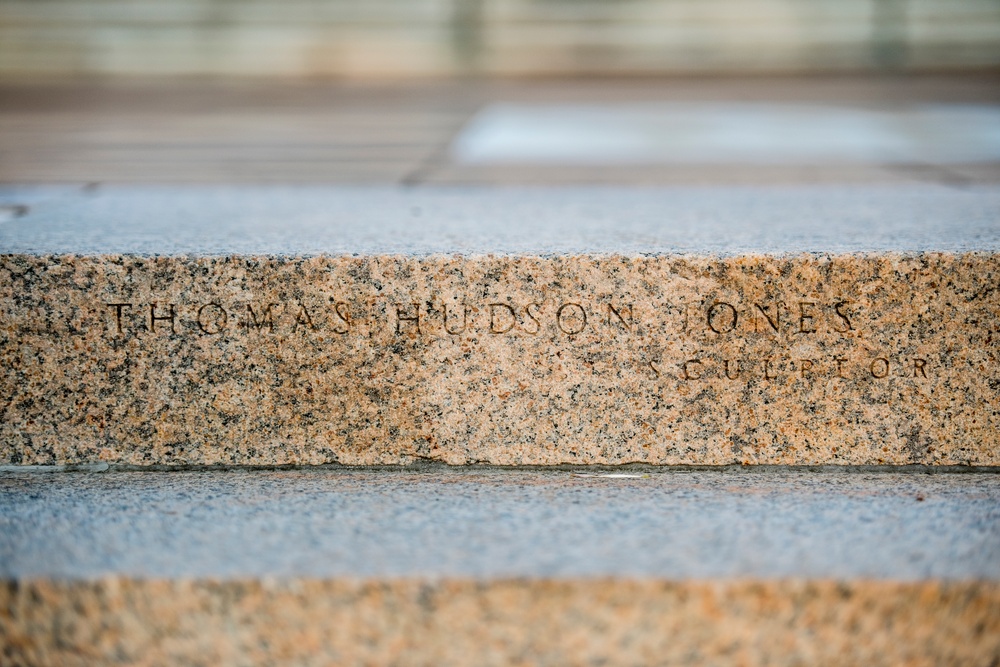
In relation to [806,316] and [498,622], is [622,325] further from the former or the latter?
[498,622]

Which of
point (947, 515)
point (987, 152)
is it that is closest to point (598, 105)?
point (987, 152)

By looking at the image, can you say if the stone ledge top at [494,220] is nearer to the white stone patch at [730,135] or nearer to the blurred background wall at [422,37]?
the white stone patch at [730,135]

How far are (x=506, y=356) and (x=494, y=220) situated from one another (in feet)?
1.94

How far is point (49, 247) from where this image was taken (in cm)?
192

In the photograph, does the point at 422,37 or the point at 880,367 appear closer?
the point at 880,367

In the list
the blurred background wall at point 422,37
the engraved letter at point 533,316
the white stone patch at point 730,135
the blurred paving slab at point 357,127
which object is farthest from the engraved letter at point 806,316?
the blurred background wall at point 422,37

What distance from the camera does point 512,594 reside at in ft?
4.54

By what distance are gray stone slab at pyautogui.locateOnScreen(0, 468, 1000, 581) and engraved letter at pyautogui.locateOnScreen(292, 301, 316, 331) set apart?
28 centimetres

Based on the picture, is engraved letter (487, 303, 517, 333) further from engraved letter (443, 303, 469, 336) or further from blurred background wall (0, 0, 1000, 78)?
blurred background wall (0, 0, 1000, 78)

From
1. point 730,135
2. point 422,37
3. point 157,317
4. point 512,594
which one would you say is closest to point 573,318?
point 512,594

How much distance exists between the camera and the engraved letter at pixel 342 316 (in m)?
1.83

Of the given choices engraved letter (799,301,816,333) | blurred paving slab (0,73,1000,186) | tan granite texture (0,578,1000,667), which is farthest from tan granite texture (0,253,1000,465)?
blurred paving slab (0,73,1000,186)

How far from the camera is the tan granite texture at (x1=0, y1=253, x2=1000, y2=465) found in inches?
71.0

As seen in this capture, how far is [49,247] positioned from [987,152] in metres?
3.42
